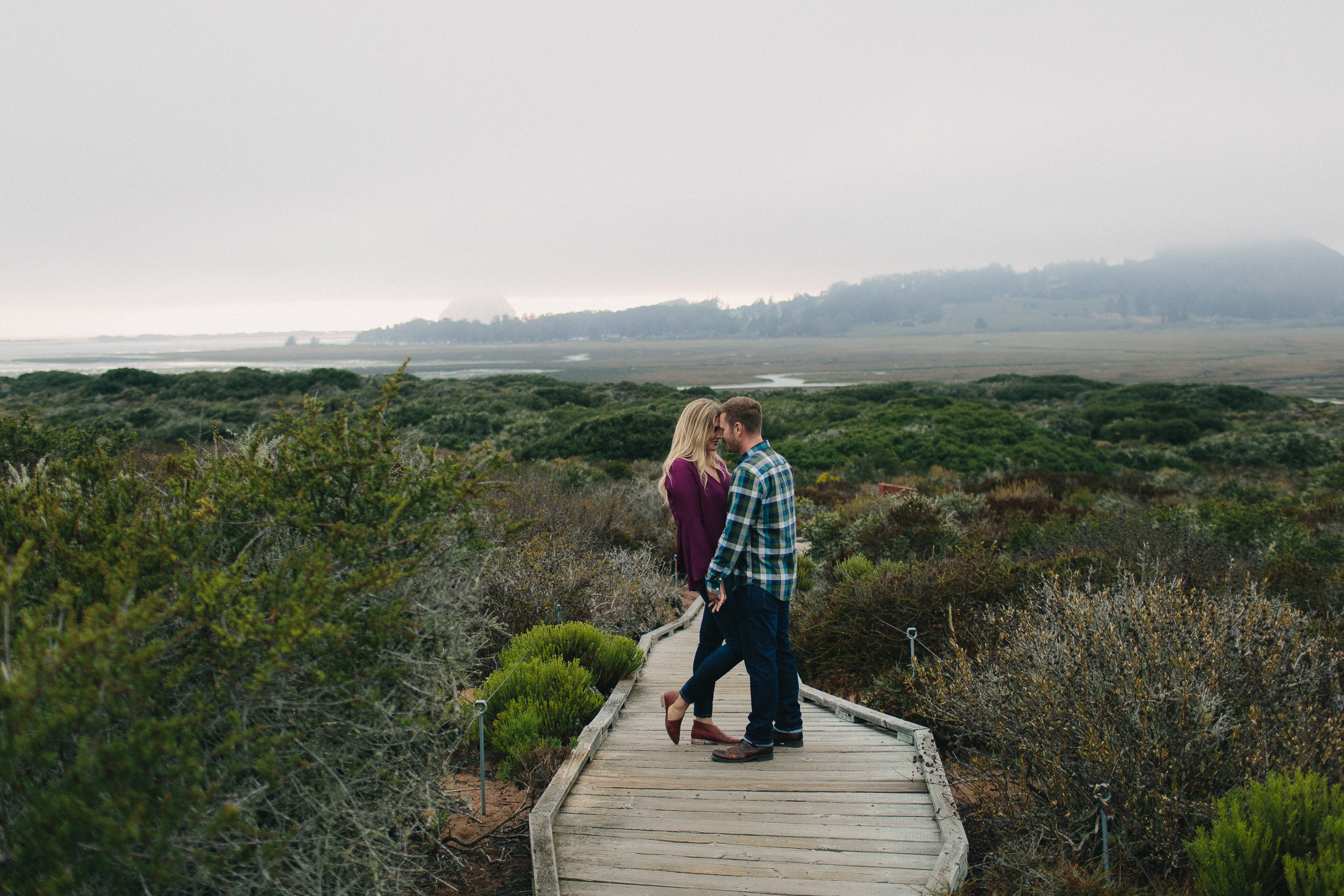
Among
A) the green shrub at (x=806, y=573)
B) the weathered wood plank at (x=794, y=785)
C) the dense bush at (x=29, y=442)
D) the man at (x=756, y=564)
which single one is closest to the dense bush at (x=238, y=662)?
the weathered wood plank at (x=794, y=785)

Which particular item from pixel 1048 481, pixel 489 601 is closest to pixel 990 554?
pixel 489 601

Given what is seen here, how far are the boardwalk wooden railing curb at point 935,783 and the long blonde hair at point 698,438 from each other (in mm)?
1714

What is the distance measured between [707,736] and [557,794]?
100 cm

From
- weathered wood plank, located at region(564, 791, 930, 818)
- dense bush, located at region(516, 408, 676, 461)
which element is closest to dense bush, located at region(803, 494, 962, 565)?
weathered wood plank, located at region(564, 791, 930, 818)

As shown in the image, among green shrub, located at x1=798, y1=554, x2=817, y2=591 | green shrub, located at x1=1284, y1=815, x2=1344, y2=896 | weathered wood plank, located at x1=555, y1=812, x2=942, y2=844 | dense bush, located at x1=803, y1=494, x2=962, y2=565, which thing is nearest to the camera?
green shrub, located at x1=1284, y1=815, x2=1344, y2=896

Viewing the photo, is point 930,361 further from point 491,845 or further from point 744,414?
point 491,845

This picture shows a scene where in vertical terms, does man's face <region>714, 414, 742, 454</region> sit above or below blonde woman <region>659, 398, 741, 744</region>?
above

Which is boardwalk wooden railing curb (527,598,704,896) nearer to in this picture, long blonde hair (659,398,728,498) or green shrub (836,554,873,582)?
long blonde hair (659,398,728,498)

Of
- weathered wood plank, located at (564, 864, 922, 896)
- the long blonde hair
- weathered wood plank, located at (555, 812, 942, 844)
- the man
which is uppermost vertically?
the long blonde hair

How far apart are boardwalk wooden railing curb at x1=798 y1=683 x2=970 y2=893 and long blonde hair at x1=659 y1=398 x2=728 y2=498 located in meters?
1.71

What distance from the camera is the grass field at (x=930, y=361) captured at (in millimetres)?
81812

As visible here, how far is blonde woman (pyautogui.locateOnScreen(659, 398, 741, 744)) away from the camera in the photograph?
389 centimetres

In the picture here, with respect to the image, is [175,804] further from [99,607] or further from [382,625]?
[382,625]

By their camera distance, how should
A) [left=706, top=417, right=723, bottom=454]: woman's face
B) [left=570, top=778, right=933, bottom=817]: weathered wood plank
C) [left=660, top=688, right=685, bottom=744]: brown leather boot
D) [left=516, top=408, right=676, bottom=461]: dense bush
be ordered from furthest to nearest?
1. [left=516, top=408, right=676, bottom=461]: dense bush
2. [left=660, top=688, right=685, bottom=744]: brown leather boot
3. [left=706, top=417, right=723, bottom=454]: woman's face
4. [left=570, top=778, right=933, bottom=817]: weathered wood plank
